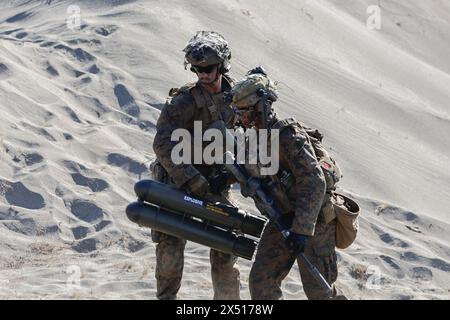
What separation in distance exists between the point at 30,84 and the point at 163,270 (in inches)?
274

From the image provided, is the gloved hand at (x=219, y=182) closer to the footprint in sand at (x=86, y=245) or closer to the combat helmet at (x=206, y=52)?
the combat helmet at (x=206, y=52)

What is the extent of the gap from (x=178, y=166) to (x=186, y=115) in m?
0.40

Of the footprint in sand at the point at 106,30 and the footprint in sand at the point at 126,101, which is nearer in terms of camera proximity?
the footprint in sand at the point at 126,101

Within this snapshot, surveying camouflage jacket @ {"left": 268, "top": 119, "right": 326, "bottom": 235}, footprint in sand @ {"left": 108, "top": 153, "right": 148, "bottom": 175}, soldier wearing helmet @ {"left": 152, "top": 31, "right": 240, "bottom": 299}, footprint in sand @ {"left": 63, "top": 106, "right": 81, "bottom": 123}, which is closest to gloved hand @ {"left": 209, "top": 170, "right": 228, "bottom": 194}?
soldier wearing helmet @ {"left": 152, "top": 31, "right": 240, "bottom": 299}

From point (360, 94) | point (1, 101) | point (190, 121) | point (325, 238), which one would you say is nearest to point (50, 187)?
point (1, 101)

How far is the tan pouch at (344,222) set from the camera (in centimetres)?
677

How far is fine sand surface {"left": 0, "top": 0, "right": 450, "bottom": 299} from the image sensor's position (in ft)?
32.9

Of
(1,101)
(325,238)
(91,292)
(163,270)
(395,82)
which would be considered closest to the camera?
(325,238)

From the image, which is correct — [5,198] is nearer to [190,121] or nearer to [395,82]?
[190,121]

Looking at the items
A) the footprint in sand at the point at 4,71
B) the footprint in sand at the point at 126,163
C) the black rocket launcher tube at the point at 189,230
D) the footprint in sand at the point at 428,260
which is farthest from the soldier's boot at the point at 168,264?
the footprint in sand at the point at 4,71

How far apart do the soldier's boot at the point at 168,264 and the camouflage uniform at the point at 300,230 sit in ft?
2.50

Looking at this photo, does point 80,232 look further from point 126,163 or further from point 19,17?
point 19,17

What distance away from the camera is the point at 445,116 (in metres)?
16.7

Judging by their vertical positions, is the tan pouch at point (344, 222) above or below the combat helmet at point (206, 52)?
below
